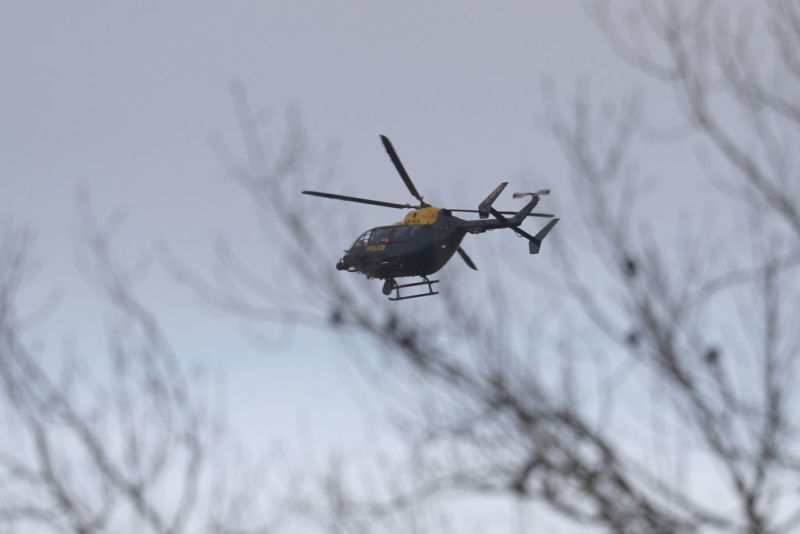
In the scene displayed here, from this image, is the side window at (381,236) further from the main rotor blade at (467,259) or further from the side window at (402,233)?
the main rotor blade at (467,259)

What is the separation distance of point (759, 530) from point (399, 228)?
26.2 ft

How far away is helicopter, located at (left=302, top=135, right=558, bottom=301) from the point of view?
1281 centimetres

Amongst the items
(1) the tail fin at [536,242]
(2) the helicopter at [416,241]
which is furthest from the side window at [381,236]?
(1) the tail fin at [536,242]

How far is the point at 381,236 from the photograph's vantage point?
1376cm

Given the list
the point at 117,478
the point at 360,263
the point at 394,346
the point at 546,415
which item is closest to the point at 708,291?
the point at 546,415

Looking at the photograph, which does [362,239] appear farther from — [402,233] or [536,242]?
[536,242]

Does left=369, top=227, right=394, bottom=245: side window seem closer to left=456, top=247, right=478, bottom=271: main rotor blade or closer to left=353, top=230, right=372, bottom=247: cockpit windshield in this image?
left=353, top=230, right=372, bottom=247: cockpit windshield

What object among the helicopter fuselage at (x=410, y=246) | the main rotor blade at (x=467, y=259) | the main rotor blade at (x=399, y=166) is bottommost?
the main rotor blade at (x=467, y=259)

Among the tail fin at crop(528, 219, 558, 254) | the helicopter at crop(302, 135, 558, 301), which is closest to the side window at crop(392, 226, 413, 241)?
the helicopter at crop(302, 135, 558, 301)

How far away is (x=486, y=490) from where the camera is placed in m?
7.04

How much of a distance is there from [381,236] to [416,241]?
2.35 feet

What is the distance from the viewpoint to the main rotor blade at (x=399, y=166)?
11.4 m

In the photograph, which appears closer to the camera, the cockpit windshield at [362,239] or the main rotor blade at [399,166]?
the main rotor blade at [399,166]

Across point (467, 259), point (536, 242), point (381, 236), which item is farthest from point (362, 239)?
point (536, 242)
